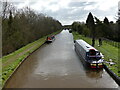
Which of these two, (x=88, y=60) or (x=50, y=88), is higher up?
(x=88, y=60)

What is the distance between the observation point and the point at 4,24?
2041 cm

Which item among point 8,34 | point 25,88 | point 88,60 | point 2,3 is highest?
point 2,3

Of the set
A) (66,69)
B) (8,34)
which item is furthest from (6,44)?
(66,69)

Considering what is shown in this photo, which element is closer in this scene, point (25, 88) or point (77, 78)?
point (25, 88)

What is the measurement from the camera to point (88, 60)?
13.3 m

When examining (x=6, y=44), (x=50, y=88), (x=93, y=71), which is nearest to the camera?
(x=50, y=88)

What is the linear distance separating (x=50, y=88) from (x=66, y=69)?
3.91 m

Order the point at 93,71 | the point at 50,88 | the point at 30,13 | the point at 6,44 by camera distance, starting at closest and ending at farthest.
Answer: the point at 50,88
the point at 93,71
the point at 6,44
the point at 30,13

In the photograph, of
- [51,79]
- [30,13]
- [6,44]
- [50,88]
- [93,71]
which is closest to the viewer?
[50,88]

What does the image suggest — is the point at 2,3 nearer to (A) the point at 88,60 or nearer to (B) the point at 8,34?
(B) the point at 8,34

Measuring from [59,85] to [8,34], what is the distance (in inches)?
533

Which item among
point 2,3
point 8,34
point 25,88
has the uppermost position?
point 2,3

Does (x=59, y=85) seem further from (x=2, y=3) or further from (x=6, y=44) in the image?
(x=2, y=3)

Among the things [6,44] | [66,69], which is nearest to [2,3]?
[6,44]
